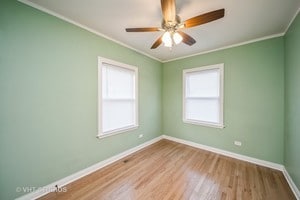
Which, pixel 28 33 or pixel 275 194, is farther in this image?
pixel 275 194

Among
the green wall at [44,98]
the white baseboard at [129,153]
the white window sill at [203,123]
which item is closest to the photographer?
the green wall at [44,98]

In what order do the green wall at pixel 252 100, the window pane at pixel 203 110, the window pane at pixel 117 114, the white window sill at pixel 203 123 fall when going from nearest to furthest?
the green wall at pixel 252 100 → the window pane at pixel 117 114 → the white window sill at pixel 203 123 → the window pane at pixel 203 110

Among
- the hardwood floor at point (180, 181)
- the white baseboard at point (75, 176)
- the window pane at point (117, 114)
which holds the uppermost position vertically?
the window pane at point (117, 114)

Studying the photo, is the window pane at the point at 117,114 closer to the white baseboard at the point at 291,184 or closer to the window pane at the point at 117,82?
the window pane at the point at 117,82

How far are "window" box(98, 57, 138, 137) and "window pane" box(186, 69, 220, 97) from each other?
4.99 feet

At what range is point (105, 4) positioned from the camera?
5.37 ft

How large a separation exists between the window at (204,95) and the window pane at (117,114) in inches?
61.4

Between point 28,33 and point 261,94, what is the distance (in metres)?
3.94

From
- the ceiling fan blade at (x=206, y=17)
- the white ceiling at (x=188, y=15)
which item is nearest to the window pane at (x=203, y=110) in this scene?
the white ceiling at (x=188, y=15)

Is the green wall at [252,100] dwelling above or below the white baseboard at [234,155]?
above

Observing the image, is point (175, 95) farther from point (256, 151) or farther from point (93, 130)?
point (93, 130)

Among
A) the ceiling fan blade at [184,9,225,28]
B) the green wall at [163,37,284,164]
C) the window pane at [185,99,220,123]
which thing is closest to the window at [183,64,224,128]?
the window pane at [185,99,220,123]

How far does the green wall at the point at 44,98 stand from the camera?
1.48m

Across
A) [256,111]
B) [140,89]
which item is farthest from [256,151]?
[140,89]
